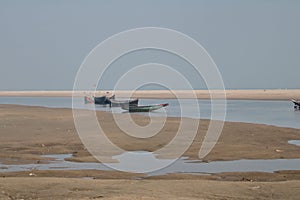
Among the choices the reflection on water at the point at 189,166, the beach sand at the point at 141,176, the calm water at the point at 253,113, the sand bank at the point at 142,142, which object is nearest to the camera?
the beach sand at the point at 141,176

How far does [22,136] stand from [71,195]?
50.7 feet

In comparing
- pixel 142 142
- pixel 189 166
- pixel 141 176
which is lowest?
pixel 141 176

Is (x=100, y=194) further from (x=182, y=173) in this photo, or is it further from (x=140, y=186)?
(x=182, y=173)

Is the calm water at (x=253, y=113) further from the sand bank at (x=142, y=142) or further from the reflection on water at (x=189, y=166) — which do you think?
the reflection on water at (x=189, y=166)

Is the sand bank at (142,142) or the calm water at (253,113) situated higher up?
the calm water at (253,113)

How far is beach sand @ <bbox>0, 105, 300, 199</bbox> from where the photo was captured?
1124 cm

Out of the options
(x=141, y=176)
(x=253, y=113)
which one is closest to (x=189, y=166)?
(x=141, y=176)

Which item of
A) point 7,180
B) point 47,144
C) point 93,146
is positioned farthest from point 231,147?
point 7,180

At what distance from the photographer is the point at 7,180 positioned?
40.6ft

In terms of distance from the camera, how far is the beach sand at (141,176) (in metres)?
11.2

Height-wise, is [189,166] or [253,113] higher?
[253,113]

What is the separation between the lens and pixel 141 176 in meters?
15.0

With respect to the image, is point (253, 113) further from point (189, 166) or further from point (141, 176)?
point (141, 176)

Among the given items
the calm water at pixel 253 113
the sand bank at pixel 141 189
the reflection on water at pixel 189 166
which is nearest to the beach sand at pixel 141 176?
the sand bank at pixel 141 189
